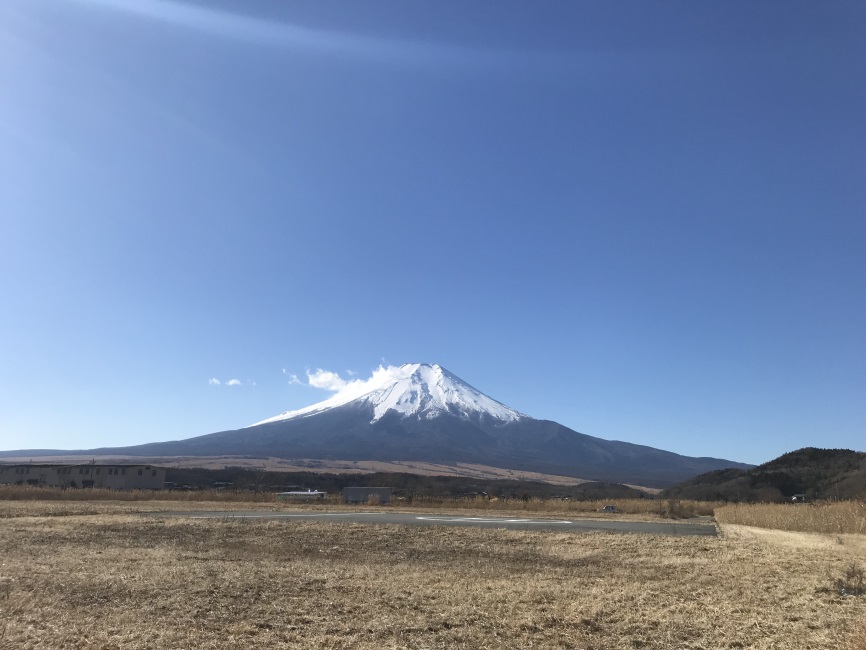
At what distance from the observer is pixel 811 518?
28953 mm

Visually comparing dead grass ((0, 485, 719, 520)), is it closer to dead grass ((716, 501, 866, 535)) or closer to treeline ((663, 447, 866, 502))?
dead grass ((716, 501, 866, 535))

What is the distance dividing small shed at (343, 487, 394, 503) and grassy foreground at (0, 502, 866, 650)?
2870 cm

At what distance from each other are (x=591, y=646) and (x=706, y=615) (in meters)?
3.08

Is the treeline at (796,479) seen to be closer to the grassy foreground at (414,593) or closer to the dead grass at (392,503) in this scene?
the dead grass at (392,503)

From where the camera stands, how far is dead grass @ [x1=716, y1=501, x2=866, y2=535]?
26125 mm

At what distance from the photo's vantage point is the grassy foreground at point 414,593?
897cm

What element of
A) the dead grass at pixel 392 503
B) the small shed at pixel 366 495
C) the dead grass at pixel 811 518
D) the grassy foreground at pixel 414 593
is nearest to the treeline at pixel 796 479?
the dead grass at pixel 392 503

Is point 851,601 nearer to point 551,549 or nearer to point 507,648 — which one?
point 507,648

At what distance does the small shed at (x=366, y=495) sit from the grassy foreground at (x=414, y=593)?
28.7 meters

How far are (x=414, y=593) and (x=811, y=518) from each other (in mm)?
24557

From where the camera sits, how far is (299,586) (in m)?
12.8

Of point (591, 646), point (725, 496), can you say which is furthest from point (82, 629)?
point (725, 496)

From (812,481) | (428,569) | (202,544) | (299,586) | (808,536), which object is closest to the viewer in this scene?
(299,586)

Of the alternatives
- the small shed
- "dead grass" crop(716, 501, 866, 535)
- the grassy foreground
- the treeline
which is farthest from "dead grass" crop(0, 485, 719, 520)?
the grassy foreground
